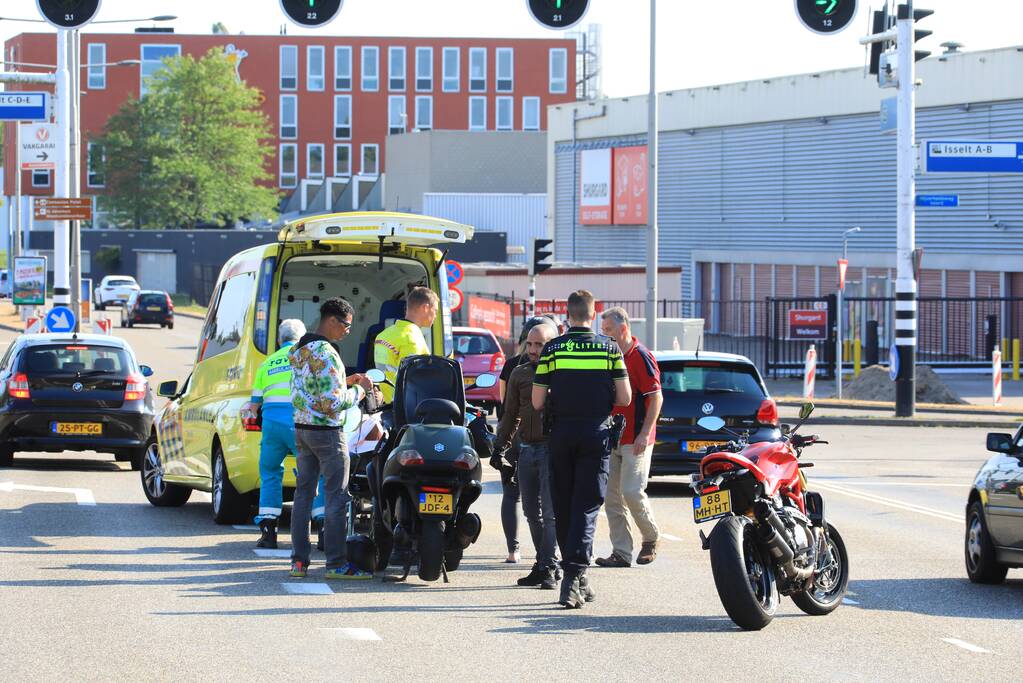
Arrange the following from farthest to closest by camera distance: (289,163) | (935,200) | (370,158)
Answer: (289,163) → (370,158) → (935,200)

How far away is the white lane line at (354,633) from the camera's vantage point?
8672 mm

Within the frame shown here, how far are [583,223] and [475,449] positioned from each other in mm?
53819

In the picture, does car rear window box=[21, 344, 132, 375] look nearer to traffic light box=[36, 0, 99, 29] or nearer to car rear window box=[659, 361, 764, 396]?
traffic light box=[36, 0, 99, 29]

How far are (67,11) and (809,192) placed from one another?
36042 mm

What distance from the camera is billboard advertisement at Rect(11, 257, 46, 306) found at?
3761cm

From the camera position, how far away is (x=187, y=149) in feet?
349

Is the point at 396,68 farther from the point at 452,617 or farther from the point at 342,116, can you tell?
the point at 452,617

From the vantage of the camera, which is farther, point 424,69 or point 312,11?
point 424,69

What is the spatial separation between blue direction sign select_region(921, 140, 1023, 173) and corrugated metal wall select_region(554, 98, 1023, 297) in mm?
16596

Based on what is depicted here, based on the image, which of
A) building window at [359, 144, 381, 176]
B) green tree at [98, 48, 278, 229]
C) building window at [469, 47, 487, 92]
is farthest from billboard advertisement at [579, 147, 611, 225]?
building window at [359, 144, 381, 176]

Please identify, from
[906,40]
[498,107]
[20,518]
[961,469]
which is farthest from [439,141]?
[20,518]

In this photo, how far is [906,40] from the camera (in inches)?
1048

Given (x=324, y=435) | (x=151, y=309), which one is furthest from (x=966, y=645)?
(x=151, y=309)

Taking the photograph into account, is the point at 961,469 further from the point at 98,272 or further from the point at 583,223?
the point at 98,272
